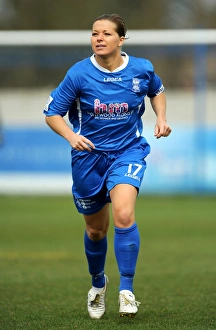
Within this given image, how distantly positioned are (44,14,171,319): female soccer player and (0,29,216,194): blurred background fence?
8866mm

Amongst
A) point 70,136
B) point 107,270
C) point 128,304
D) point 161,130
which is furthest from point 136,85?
point 107,270

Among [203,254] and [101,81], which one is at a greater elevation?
[101,81]

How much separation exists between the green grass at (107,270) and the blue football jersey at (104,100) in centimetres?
126

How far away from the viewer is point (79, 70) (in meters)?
5.66

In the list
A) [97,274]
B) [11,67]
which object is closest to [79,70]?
[97,274]

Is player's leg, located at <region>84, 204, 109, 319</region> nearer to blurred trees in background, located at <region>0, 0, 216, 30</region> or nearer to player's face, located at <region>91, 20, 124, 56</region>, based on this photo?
player's face, located at <region>91, 20, 124, 56</region>

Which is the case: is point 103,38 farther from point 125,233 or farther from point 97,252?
point 97,252

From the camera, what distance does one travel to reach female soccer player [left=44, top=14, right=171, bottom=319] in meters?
5.54

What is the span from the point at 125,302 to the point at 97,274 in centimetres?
74

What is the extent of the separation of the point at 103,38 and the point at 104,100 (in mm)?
421

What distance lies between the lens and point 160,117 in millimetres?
5824

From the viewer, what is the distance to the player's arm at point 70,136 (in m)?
5.38

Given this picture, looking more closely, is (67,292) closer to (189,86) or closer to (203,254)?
(203,254)

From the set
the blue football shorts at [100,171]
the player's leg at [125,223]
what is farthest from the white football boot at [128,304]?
the blue football shorts at [100,171]
